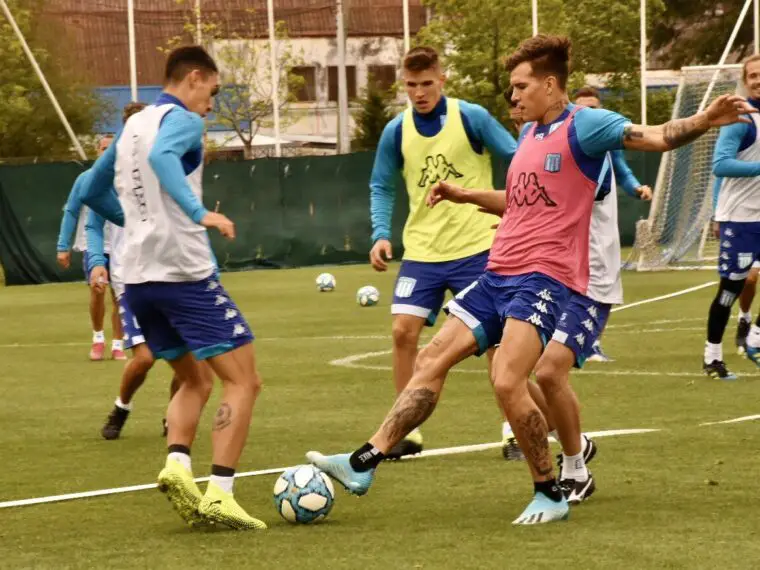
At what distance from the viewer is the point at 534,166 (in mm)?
7512

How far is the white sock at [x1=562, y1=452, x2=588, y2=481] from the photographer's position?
7973mm

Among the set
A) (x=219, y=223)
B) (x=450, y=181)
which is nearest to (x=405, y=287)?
(x=450, y=181)

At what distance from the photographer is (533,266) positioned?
752 cm

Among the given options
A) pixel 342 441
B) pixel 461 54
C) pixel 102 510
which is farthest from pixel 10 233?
pixel 102 510

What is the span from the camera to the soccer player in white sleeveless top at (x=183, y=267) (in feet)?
24.2

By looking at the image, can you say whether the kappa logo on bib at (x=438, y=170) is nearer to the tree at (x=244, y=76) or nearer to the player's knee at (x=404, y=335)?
the player's knee at (x=404, y=335)

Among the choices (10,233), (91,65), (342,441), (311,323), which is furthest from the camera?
(91,65)

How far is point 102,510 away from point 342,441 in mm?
2517

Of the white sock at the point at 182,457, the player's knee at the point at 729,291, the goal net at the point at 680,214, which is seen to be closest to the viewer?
the white sock at the point at 182,457

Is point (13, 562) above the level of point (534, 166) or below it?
below

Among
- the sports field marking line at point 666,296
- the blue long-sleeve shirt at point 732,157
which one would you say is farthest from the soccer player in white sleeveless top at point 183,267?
the sports field marking line at point 666,296

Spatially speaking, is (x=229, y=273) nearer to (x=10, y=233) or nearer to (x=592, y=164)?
(x=10, y=233)

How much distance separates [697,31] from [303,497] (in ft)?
178

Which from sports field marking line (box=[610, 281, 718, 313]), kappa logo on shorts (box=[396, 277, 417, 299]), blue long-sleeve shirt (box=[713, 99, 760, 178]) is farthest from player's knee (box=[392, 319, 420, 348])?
sports field marking line (box=[610, 281, 718, 313])
